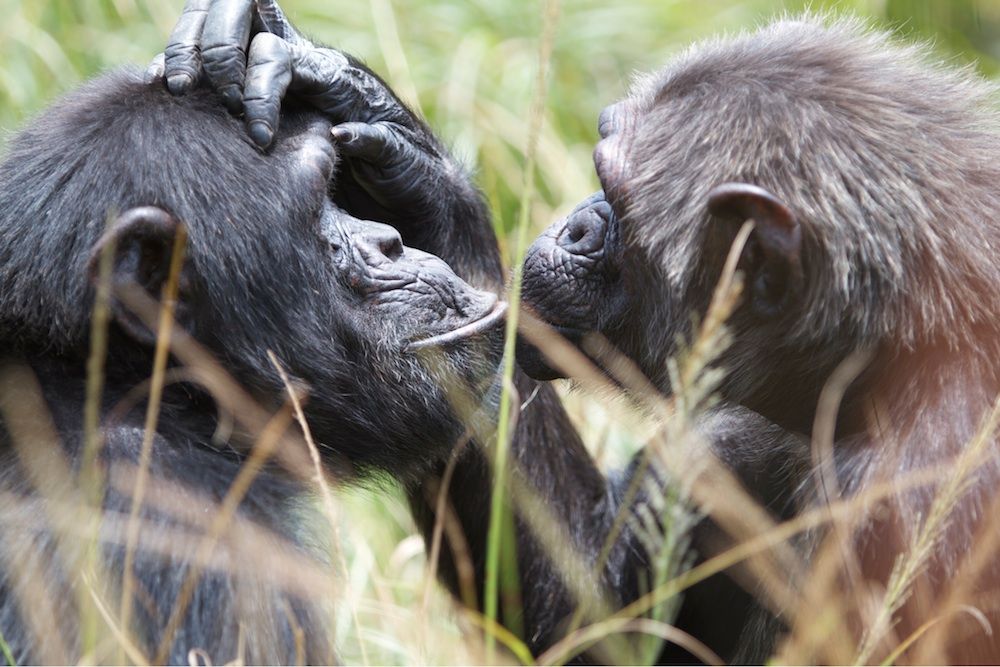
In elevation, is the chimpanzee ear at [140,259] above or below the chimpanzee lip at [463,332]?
above

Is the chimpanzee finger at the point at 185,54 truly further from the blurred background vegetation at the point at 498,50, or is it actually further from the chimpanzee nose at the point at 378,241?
the blurred background vegetation at the point at 498,50

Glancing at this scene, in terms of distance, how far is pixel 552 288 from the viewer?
3.51 metres

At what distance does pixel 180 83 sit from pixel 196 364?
70 cm

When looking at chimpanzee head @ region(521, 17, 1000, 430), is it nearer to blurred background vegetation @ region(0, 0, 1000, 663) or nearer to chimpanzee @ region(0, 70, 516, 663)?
chimpanzee @ region(0, 70, 516, 663)

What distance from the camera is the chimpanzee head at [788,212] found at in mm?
2988

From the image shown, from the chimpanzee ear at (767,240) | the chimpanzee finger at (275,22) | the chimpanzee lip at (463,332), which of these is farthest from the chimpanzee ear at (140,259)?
the chimpanzee ear at (767,240)

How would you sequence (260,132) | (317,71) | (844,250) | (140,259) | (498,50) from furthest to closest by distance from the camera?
(498,50) < (317,71) < (260,132) < (140,259) < (844,250)

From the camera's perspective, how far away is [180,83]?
3.37 m

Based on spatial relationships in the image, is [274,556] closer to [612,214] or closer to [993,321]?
[612,214]

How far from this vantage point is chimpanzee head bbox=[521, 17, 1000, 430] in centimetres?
299

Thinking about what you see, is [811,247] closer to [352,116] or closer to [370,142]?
[370,142]

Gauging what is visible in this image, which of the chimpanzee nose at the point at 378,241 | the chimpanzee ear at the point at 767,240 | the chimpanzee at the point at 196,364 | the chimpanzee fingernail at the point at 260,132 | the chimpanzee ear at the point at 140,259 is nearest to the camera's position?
the chimpanzee at the point at 196,364

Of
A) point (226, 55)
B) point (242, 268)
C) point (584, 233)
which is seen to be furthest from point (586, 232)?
point (226, 55)

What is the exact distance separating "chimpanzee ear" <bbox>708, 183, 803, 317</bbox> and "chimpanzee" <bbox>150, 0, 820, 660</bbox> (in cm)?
43
